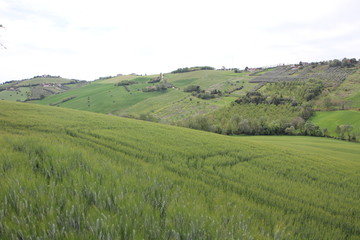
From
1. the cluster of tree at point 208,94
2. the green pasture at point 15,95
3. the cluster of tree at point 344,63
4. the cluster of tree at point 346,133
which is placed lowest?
the cluster of tree at point 346,133

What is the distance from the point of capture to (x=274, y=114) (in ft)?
269

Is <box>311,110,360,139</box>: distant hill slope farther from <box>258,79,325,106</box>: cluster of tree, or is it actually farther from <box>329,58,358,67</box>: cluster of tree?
<box>329,58,358,67</box>: cluster of tree

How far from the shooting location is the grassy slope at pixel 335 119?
205ft

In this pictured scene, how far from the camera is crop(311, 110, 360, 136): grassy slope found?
205 feet

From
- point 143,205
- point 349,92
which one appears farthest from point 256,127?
point 349,92

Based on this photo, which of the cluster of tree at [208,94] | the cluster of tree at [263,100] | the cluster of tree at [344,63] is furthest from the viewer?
the cluster of tree at [344,63]

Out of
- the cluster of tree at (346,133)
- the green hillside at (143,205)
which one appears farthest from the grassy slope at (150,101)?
the green hillside at (143,205)

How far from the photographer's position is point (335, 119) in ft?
225

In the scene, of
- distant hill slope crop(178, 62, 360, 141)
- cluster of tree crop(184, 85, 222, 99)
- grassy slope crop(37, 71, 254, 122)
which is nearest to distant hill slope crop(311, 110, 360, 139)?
distant hill slope crop(178, 62, 360, 141)

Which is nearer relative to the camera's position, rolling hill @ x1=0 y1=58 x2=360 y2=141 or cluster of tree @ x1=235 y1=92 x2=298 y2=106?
rolling hill @ x1=0 y1=58 x2=360 y2=141

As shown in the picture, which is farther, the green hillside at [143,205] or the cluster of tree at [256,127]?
the cluster of tree at [256,127]

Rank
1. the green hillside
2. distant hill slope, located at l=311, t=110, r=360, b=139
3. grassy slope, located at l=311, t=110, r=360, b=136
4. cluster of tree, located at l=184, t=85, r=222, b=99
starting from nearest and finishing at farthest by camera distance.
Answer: the green hillside < distant hill slope, located at l=311, t=110, r=360, b=139 < grassy slope, located at l=311, t=110, r=360, b=136 < cluster of tree, located at l=184, t=85, r=222, b=99

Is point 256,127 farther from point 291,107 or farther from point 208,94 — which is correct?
point 208,94

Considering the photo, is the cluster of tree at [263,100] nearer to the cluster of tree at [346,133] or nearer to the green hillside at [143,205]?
the cluster of tree at [346,133]
